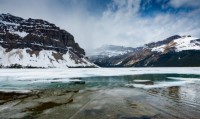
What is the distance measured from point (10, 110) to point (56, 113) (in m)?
4.49

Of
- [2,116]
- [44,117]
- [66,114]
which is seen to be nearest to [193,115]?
[66,114]

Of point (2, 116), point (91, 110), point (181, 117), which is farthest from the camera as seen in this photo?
point (91, 110)

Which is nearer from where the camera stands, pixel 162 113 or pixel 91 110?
pixel 162 113

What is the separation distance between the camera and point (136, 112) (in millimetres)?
17109

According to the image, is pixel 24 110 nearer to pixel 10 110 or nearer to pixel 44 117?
pixel 10 110

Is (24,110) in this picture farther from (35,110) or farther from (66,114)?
(66,114)

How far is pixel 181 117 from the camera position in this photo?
15.0 meters

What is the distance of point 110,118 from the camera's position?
597 inches

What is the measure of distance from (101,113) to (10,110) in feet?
26.2

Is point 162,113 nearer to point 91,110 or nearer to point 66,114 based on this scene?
point 91,110

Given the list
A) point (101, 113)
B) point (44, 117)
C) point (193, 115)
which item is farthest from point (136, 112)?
point (44, 117)

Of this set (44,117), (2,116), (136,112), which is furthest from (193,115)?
(2,116)

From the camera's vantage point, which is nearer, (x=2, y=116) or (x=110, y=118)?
(x=110, y=118)

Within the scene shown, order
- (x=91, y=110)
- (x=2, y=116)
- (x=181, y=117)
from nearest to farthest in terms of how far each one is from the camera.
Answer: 1. (x=181, y=117)
2. (x=2, y=116)
3. (x=91, y=110)
